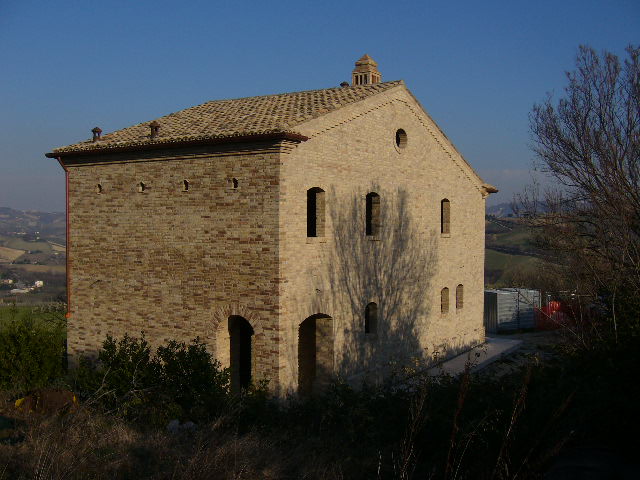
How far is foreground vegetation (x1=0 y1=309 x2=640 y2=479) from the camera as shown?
5.87m

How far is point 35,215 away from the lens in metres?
169

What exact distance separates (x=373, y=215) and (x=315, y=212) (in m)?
1.98

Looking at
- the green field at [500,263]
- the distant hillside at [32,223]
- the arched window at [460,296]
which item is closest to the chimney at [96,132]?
the arched window at [460,296]

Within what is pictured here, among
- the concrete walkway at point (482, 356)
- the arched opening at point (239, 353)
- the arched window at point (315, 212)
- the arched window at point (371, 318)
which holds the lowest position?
the concrete walkway at point (482, 356)

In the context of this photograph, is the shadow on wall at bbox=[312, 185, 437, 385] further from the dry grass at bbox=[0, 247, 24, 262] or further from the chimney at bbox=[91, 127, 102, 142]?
the dry grass at bbox=[0, 247, 24, 262]

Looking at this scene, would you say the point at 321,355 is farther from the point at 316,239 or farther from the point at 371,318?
the point at 316,239

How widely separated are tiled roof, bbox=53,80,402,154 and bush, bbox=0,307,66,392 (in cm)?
423

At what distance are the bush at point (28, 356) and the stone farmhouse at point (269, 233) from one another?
0.64m

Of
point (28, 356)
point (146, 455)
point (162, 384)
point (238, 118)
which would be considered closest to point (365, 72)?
point (238, 118)

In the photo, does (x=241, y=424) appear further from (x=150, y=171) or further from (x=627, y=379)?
(x=150, y=171)

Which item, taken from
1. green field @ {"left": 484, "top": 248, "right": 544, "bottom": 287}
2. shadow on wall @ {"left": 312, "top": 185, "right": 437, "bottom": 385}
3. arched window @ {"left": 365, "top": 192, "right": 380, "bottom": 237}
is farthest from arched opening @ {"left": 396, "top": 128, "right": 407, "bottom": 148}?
green field @ {"left": 484, "top": 248, "right": 544, "bottom": 287}

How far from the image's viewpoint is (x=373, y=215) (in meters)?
14.4

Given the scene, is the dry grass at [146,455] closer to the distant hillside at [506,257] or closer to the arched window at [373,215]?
the arched window at [373,215]

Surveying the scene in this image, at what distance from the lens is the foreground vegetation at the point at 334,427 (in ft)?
19.2
